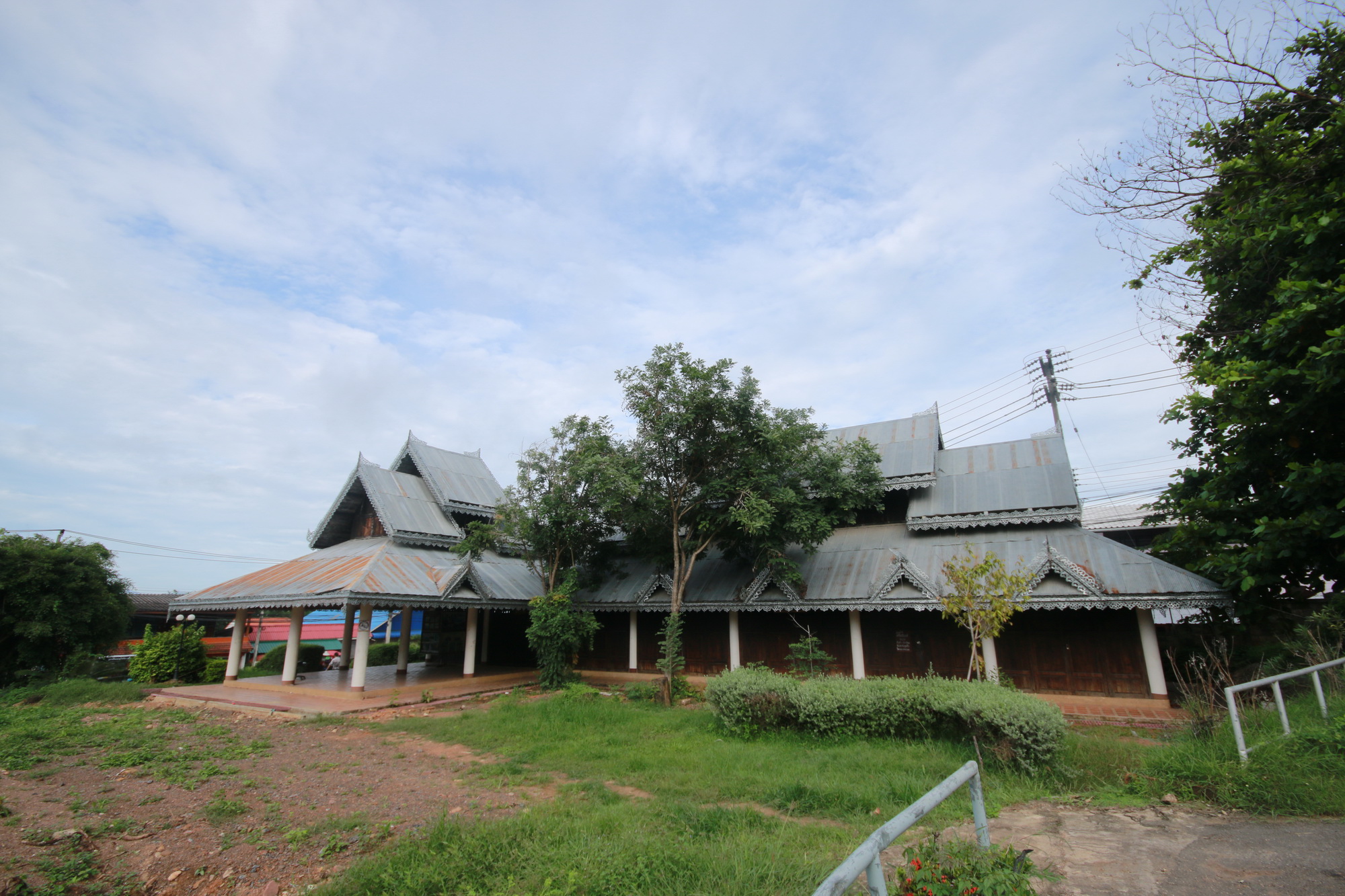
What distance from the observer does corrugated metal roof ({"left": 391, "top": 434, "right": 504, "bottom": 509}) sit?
2162 cm

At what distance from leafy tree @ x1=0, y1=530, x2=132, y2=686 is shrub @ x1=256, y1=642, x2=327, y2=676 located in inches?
189

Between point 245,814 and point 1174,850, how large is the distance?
8714 mm

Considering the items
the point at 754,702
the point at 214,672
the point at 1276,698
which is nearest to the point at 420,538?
the point at 214,672

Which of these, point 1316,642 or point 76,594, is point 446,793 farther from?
point 76,594

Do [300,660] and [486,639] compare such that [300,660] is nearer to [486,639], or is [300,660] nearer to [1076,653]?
[486,639]

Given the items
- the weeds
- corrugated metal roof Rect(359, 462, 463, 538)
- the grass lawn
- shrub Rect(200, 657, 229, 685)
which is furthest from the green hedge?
shrub Rect(200, 657, 229, 685)

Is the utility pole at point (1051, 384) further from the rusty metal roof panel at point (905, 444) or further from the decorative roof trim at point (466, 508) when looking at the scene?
the decorative roof trim at point (466, 508)

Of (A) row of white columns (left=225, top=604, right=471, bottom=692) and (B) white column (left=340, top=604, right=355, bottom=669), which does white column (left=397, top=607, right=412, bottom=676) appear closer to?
(A) row of white columns (left=225, top=604, right=471, bottom=692)

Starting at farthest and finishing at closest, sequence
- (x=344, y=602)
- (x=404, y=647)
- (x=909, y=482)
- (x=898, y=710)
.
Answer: (x=404, y=647)
(x=909, y=482)
(x=344, y=602)
(x=898, y=710)

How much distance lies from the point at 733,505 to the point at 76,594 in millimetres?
18716

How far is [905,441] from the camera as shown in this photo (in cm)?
1850

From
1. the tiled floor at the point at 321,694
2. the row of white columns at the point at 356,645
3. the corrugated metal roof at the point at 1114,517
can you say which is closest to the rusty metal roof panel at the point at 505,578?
the row of white columns at the point at 356,645

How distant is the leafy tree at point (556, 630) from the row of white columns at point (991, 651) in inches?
146

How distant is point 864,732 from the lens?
31.9 ft
